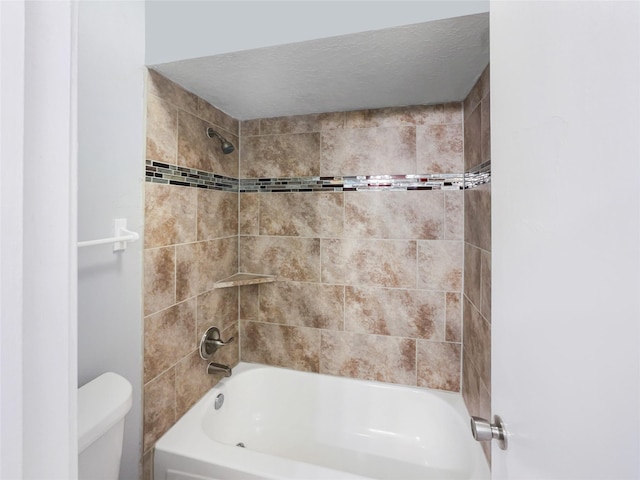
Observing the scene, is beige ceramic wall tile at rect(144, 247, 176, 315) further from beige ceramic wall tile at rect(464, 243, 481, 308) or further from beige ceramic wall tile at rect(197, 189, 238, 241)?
beige ceramic wall tile at rect(464, 243, 481, 308)

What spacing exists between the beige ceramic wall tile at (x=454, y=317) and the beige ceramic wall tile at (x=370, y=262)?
0.21 metres

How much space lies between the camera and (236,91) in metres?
1.45

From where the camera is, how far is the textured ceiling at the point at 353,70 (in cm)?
101

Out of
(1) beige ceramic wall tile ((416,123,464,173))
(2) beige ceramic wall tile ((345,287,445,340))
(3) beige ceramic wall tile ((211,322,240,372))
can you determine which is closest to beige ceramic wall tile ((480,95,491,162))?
(1) beige ceramic wall tile ((416,123,464,173))

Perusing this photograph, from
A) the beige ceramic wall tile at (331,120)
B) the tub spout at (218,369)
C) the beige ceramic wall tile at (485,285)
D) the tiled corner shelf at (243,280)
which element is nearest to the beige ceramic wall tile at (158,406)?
the tub spout at (218,369)

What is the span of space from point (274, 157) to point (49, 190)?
5.49 ft

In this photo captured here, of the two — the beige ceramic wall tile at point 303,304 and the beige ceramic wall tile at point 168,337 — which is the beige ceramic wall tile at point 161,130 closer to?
the beige ceramic wall tile at point 168,337

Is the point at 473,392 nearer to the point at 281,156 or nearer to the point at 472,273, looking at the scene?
the point at 472,273

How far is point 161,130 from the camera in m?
1.27
